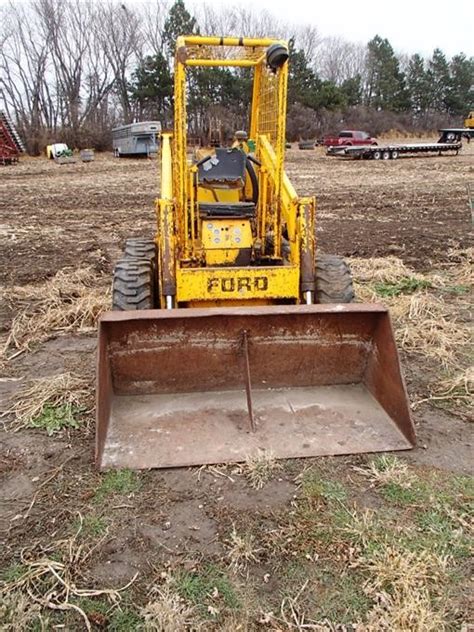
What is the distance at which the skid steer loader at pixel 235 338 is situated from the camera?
3500 mm

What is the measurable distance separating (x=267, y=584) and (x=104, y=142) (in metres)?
36.9

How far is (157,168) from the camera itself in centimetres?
2417

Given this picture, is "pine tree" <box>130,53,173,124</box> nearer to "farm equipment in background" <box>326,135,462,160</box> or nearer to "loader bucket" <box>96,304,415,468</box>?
"farm equipment in background" <box>326,135,462,160</box>

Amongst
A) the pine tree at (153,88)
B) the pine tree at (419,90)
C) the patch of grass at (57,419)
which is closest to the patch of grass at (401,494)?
the patch of grass at (57,419)

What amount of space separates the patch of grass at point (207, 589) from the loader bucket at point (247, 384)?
81 cm

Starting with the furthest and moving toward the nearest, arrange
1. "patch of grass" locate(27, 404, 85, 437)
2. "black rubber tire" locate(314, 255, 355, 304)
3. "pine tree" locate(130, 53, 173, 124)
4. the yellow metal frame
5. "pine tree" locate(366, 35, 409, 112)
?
"pine tree" locate(366, 35, 409, 112)
"pine tree" locate(130, 53, 173, 124)
"black rubber tire" locate(314, 255, 355, 304)
the yellow metal frame
"patch of grass" locate(27, 404, 85, 437)

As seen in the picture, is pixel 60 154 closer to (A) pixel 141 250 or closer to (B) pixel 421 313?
(A) pixel 141 250

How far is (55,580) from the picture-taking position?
2502 mm

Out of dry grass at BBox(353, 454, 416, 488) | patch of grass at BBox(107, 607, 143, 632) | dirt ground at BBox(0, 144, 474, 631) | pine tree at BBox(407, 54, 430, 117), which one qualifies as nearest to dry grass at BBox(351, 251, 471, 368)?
dirt ground at BBox(0, 144, 474, 631)

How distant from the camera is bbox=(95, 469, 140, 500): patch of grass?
3.06 metres

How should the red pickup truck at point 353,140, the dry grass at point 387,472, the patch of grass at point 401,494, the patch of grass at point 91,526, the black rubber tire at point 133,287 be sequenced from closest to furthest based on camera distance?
the patch of grass at point 91,526 → the patch of grass at point 401,494 → the dry grass at point 387,472 → the black rubber tire at point 133,287 → the red pickup truck at point 353,140

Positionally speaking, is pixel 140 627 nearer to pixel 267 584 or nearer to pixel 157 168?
pixel 267 584

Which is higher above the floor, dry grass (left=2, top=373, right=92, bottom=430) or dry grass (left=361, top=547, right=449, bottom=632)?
dry grass (left=2, top=373, right=92, bottom=430)

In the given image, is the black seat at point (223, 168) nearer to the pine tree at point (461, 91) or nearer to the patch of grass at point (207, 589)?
the patch of grass at point (207, 589)
